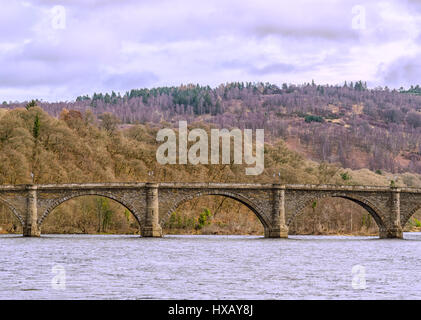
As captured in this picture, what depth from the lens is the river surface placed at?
37.0 m

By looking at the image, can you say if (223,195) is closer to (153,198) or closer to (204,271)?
(153,198)

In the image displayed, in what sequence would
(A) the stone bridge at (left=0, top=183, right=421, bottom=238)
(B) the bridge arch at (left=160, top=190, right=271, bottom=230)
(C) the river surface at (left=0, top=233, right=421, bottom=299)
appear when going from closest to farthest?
(C) the river surface at (left=0, top=233, right=421, bottom=299)
(A) the stone bridge at (left=0, top=183, right=421, bottom=238)
(B) the bridge arch at (left=160, top=190, right=271, bottom=230)

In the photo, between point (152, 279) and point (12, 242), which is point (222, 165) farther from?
point (152, 279)

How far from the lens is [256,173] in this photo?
4892 inches

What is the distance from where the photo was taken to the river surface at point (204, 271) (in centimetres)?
3700

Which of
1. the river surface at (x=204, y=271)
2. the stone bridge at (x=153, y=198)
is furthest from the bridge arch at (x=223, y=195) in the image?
the river surface at (x=204, y=271)

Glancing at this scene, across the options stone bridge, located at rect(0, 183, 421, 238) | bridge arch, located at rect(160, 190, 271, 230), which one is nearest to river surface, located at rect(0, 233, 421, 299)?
stone bridge, located at rect(0, 183, 421, 238)

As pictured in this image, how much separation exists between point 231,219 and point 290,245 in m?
33.7

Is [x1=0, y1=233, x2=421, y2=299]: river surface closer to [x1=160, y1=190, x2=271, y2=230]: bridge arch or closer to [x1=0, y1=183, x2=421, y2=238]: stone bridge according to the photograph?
[x1=0, y1=183, x2=421, y2=238]: stone bridge

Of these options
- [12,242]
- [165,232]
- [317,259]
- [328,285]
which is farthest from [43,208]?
[328,285]

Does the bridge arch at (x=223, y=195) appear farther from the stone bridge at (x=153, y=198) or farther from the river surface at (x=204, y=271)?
the river surface at (x=204, y=271)

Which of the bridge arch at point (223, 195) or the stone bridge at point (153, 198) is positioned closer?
the stone bridge at point (153, 198)

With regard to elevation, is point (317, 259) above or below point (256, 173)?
below
